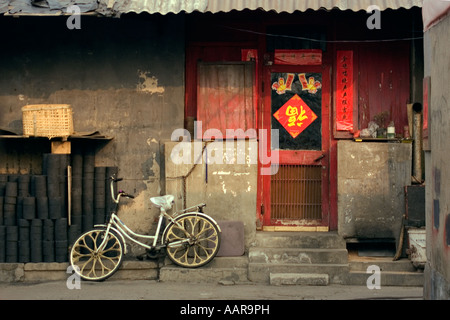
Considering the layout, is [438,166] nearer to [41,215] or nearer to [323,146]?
[323,146]

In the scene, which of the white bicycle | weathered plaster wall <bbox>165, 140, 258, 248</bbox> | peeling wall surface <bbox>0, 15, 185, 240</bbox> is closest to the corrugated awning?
peeling wall surface <bbox>0, 15, 185, 240</bbox>

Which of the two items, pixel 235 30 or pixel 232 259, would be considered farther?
pixel 235 30

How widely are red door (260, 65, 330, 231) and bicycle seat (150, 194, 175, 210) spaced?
1.83 metres

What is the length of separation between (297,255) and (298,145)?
2016mm

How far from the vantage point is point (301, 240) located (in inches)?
477

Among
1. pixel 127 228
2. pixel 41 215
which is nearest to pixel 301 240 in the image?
pixel 127 228

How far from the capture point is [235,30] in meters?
12.8

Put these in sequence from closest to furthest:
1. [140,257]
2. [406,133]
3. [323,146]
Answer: [140,257], [406,133], [323,146]

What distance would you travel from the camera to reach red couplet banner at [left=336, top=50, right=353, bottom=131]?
12.6 metres

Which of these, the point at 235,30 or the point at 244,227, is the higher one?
Answer: the point at 235,30

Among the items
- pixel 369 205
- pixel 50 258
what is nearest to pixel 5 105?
pixel 50 258

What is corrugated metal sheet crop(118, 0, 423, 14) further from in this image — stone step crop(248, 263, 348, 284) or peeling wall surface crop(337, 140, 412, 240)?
stone step crop(248, 263, 348, 284)

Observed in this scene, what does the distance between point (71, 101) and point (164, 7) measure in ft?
8.35

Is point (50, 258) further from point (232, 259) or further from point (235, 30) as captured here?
point (235, 30)
